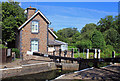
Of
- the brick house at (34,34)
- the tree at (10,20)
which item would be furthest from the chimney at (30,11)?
the tree at (10,20)

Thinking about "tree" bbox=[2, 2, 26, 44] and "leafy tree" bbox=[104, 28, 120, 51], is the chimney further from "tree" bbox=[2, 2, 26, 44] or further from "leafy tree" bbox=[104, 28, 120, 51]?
"leafy tree" bbox=[104, 28, 120, 51]

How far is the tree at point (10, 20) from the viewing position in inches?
1086

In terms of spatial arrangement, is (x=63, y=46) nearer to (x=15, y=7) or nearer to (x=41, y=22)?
(x=41, y=22)

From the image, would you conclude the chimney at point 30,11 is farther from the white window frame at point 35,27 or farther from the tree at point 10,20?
the tree at point 10,20

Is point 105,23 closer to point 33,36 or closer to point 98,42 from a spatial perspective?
point 98,42

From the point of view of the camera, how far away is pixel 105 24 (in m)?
63.4

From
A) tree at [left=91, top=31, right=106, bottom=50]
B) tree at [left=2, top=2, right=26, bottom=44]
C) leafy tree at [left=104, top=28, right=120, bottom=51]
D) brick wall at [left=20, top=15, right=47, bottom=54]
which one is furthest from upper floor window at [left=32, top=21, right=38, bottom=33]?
leafy tree at [left=104, top=28, right=120, bottom=51]

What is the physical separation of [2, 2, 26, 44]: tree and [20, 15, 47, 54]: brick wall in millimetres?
3574

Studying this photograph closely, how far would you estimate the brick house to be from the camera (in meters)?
25.5

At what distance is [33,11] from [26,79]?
54.6 feet

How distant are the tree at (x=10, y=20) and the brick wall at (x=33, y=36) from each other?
357 centimetres

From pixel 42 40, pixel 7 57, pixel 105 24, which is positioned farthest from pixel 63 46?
pixel 105 24

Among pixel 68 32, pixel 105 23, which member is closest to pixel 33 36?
pixel 105 23

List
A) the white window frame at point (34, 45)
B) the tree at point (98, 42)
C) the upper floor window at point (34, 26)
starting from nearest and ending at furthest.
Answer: the white window frame at point (34, 45) → the upper floor window at point (34, 26) → the tree at point (98, 42)
